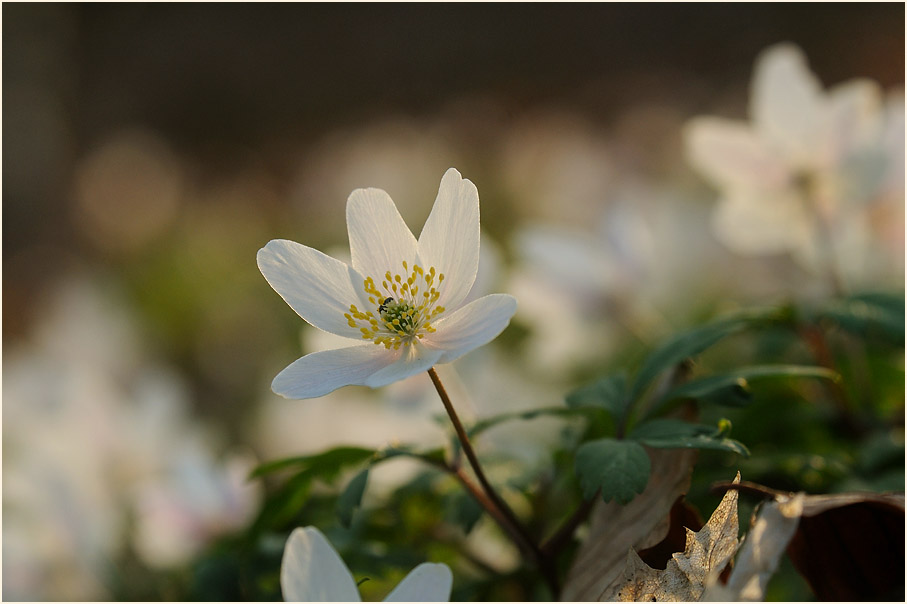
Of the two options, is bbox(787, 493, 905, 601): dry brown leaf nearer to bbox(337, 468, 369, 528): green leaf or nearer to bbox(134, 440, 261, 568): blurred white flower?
bbox(337, 468, 369, 528): green leaf

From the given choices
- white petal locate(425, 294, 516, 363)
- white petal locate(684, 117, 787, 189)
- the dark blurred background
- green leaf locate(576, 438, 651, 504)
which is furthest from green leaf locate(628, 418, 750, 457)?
the dark blurred background

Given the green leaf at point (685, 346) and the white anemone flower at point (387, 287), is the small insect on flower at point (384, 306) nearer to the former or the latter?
the white anemone flower at point (387, 287)

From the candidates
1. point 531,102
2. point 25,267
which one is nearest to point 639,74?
point 531,102

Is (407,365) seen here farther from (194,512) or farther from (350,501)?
(194,512)

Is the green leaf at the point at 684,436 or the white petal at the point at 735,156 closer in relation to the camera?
the green leaf at the point at 684,436

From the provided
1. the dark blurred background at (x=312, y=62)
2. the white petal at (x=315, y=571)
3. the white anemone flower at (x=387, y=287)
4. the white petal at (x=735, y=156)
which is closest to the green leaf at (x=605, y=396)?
the white anemone flower at (x=387, y=287)

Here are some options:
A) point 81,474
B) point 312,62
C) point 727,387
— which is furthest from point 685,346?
point 312,62
